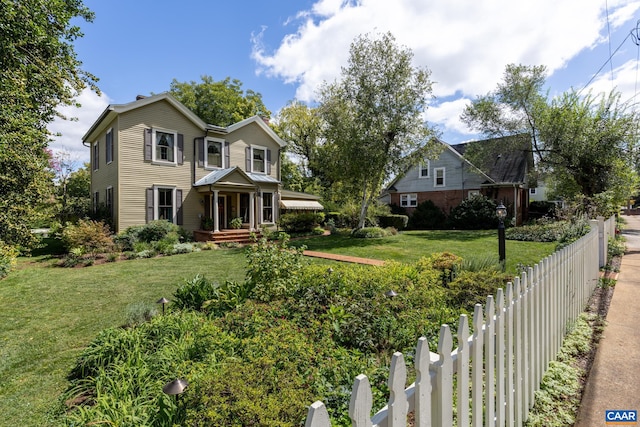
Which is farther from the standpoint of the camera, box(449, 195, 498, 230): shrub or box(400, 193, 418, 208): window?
box(400, 193, 418, 208): window

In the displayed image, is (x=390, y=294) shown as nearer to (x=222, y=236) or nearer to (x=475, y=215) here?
(x=222, y=236)

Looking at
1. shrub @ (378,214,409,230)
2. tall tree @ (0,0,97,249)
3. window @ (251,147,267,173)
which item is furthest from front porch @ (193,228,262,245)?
shrub @ (378,214,409,230)

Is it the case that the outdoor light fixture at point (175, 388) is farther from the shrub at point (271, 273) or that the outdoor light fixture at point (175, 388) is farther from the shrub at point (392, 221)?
the shrub at point (392, 221)

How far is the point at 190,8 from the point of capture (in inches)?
352

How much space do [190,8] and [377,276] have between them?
9.32 meters

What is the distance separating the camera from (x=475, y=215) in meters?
21.8

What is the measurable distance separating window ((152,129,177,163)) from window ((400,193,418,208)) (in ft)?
64.1

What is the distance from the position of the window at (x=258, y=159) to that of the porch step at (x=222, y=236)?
4.63m

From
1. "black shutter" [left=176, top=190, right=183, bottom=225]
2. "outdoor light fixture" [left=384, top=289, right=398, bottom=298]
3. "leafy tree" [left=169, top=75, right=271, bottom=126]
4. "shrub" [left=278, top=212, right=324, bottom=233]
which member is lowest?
"outdoor light fixture" [left=384, top=289, right=398, bottom=298]

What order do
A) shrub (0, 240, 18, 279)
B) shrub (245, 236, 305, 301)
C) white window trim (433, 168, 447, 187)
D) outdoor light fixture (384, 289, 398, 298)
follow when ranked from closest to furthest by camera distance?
1. outdoor light fixture (384, 289, 398, 298)
2. shrub (245, 236, 305, 301)
3. shrub (0, 240, 18, 279)
4. white window trim (433, 168, 447, 187)

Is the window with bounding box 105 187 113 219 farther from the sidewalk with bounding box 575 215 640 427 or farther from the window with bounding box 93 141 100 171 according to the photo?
the sidewalk with bounding box 575 215 640 427

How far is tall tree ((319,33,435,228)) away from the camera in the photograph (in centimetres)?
1577

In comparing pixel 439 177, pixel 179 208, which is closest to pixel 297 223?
pixel 179 208

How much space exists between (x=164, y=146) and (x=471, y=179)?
22.1 m
